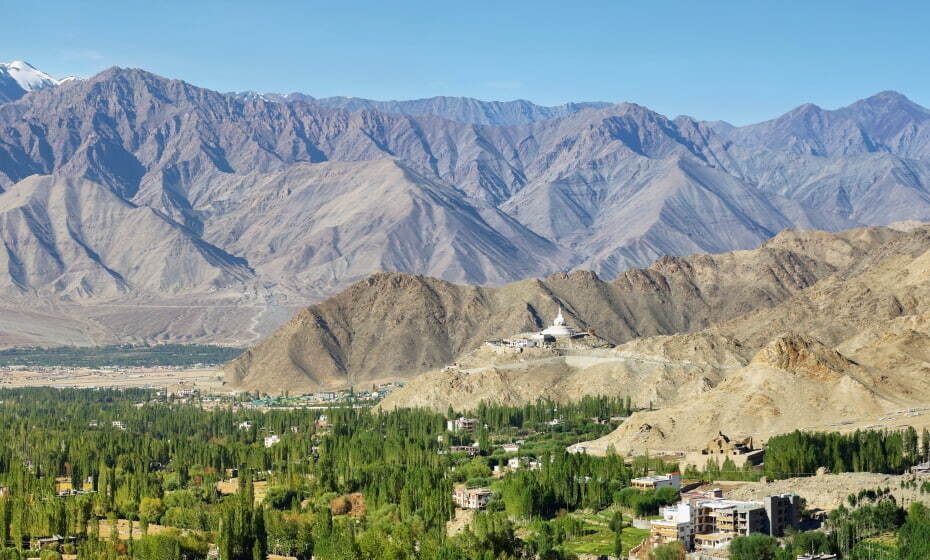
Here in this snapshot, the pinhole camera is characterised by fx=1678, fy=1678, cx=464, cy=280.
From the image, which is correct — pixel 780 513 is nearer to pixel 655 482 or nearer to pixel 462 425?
pixel 655 482

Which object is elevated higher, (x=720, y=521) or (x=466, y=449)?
(x=466, y=449)

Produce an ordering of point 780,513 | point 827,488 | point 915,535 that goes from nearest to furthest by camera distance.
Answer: point 915,535
point 780,513
point 827,488

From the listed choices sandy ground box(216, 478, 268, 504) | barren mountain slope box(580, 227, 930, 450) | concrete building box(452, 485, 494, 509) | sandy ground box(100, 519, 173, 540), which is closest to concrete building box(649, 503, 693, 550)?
concrete building box(452, 485, 494, 509)

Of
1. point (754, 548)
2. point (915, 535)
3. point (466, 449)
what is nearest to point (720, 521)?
point (754, 548)

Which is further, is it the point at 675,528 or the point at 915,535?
the point at 675,528

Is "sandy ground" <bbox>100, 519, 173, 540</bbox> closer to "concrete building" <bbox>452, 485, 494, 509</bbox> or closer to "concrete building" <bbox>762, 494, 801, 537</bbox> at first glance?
"concrete building" <bbox>452, 485, 494, 509</bbox>

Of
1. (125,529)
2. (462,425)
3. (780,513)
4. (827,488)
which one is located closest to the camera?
(780,513)

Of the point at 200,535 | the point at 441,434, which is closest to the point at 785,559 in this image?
the point at 200,535
